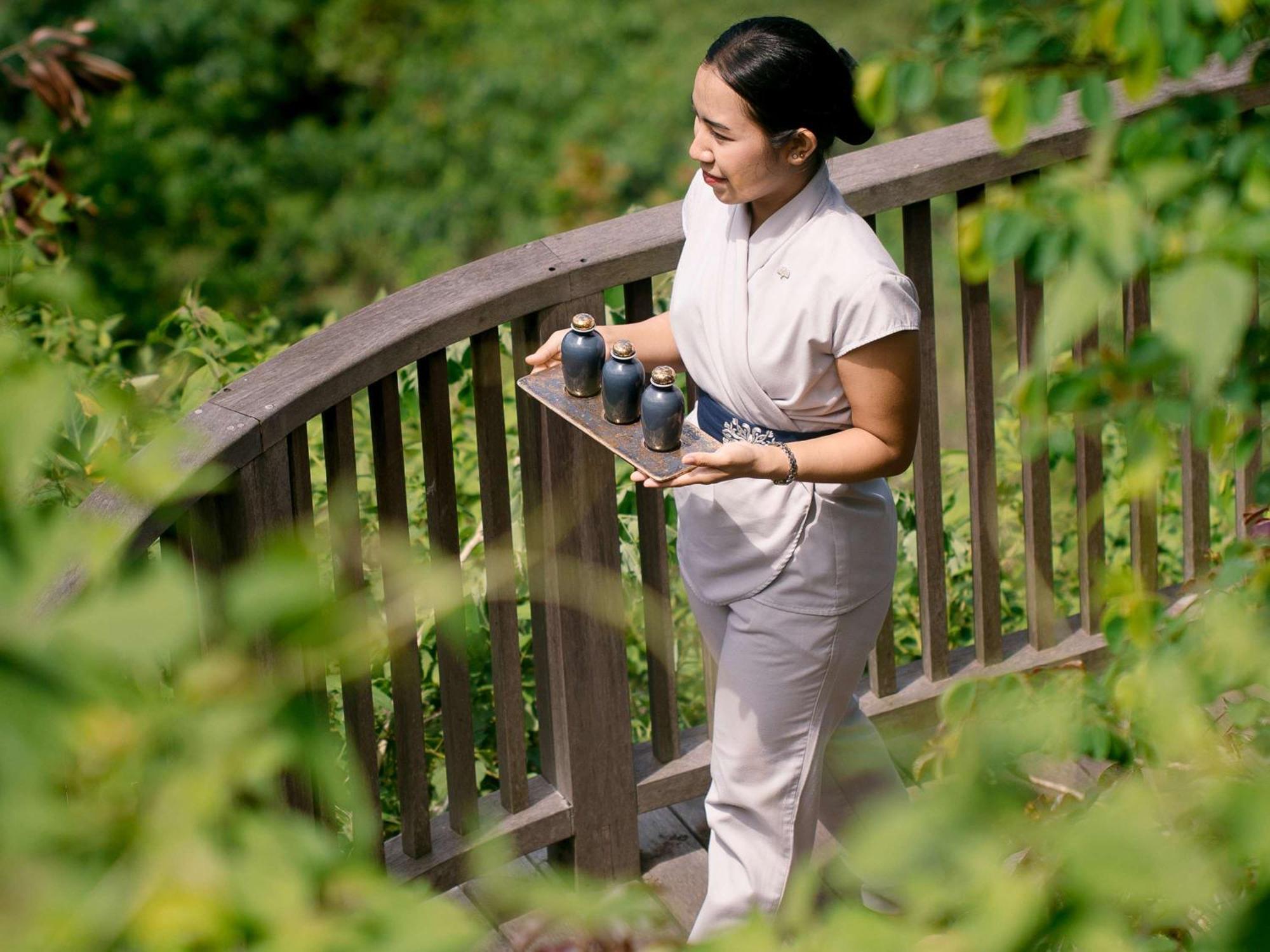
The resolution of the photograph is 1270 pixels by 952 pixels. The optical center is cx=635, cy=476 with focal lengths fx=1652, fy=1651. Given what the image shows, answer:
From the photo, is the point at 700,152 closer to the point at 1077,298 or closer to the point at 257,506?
the point at 257,506

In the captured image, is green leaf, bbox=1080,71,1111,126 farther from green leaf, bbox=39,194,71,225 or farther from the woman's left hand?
green leaf, bbox=39,194,71,225

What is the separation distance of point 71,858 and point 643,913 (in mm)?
341

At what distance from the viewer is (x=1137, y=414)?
1269mm

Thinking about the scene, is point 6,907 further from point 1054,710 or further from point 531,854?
point 531,854

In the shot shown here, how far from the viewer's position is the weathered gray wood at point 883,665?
3037 mm

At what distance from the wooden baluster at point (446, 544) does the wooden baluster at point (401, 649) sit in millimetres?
45

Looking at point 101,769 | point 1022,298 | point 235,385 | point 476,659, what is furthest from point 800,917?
point 476,659

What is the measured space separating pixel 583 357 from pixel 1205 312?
5.11ft

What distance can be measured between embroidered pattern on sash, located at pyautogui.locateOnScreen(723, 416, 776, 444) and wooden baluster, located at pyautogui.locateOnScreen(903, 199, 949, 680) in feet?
1.48

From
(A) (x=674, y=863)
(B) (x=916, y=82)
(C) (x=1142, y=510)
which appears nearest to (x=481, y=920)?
(A) (x=674, y=863)

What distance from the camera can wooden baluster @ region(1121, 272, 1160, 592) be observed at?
3020 millimetres

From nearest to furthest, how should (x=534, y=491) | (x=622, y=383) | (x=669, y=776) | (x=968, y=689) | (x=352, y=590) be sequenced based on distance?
(x=968, y=689) < (x=622, y=383) < (x=352, y=590) < (x=534, y=491) < (x=669, y=776)

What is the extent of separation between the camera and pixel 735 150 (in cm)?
231

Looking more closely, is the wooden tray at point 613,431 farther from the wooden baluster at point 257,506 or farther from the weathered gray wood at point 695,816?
the weathered gray wood at point 695,816
